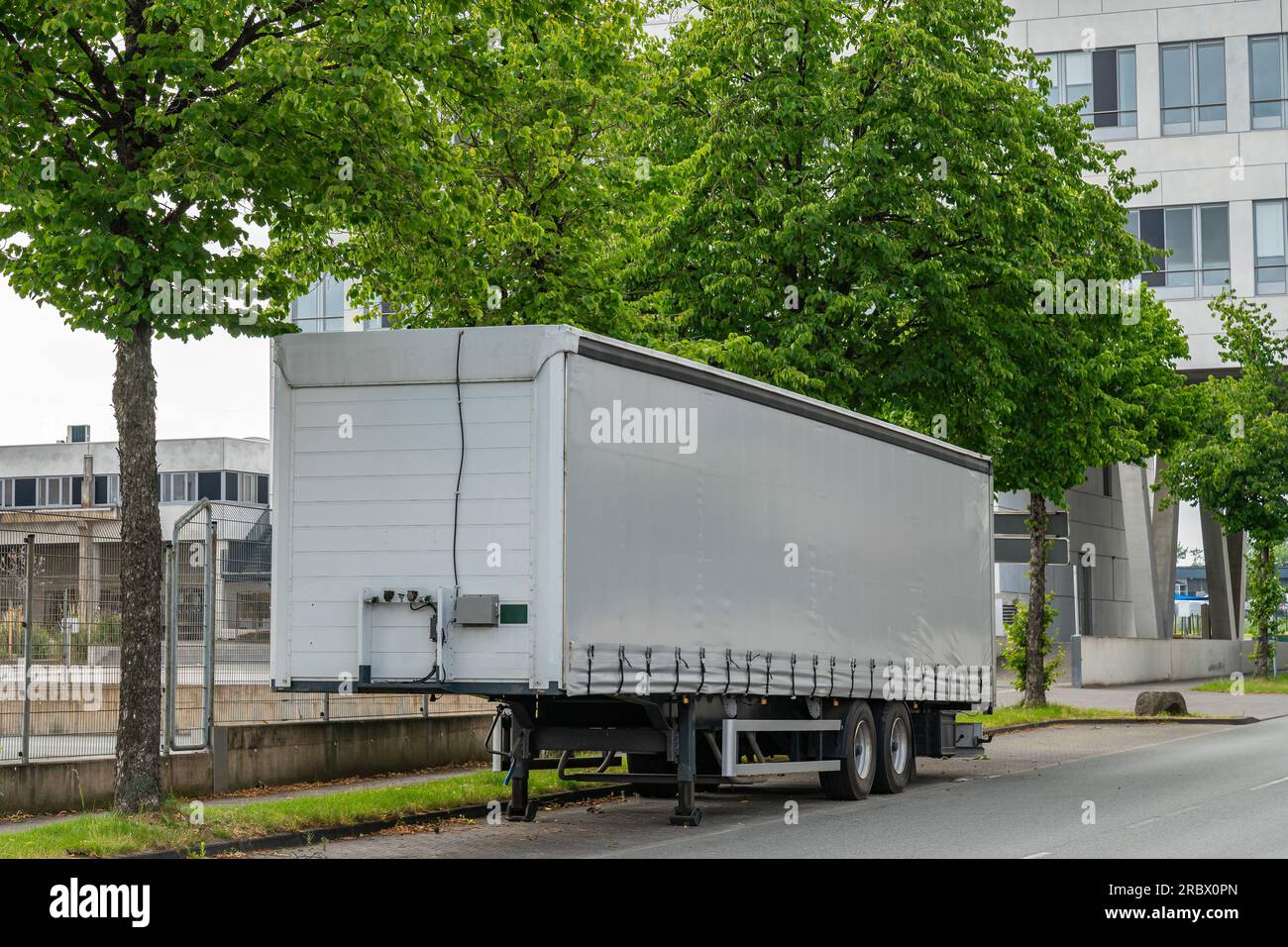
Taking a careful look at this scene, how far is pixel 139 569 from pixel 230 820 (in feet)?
7.43

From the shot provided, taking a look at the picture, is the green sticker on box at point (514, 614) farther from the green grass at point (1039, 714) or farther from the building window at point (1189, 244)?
the building window at point (1189, 244)

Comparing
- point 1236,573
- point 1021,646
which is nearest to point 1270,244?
point 1236,573

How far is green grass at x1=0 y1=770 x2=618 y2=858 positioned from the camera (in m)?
11.9

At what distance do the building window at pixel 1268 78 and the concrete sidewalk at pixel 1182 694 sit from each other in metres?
16.7

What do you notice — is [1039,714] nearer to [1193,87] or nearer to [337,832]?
[337,832]

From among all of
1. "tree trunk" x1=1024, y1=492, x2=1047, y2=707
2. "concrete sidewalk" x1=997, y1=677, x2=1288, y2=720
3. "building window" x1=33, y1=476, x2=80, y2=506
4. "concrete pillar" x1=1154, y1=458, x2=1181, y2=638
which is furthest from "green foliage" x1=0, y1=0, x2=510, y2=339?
"building window" x1=33, y1=476, x2=80, y2=506

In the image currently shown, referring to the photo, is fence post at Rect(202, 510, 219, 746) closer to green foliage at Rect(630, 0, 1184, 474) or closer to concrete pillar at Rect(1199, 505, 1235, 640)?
green foliage at Rect(630, 0, 1184, 474)

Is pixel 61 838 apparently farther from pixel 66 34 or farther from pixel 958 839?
pixel 958 839

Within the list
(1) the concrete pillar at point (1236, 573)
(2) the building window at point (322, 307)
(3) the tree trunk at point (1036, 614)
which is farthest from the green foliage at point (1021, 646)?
(2) the building window at point (322, 307)

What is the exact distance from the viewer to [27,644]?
14.9 meters

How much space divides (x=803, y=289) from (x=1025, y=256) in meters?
3.17

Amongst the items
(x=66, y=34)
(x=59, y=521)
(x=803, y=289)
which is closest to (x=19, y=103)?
(x=66, y=34)
